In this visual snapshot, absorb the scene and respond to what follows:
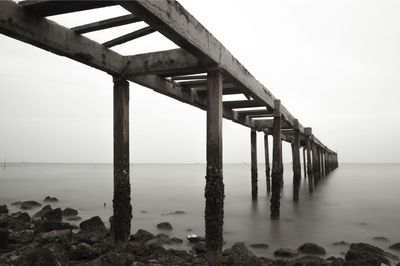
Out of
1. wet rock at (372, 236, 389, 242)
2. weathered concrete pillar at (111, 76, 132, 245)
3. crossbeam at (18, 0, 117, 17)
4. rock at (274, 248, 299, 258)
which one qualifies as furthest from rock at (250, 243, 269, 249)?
crossbeam at (18, 0, 117, 17)

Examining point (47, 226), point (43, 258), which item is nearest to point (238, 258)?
point (43, 258)

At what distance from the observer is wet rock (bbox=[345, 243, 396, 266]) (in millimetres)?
5141

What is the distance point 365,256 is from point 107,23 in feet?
18.1

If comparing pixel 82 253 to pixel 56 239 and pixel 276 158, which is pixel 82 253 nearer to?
pixel 56 239

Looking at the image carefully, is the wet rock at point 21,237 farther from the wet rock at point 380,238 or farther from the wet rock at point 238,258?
the wet rock at point 380,238

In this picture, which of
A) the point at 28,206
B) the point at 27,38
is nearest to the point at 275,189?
the point at 27,38

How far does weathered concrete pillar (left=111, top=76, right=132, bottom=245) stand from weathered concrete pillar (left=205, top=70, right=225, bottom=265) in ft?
5.27

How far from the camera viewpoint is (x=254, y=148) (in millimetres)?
15055

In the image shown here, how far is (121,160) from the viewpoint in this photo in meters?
5.74

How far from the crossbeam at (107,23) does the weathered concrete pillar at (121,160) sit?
49.0 inches

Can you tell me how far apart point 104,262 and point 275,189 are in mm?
6832

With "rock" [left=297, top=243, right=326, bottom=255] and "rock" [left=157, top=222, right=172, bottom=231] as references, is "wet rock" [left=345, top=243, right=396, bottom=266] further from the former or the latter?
"rock" [left=157, top=222, right=172, bottom=231]

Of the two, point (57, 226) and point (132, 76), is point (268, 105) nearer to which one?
point (132, 76)

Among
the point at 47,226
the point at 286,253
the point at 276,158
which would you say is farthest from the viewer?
the point at 276,158
